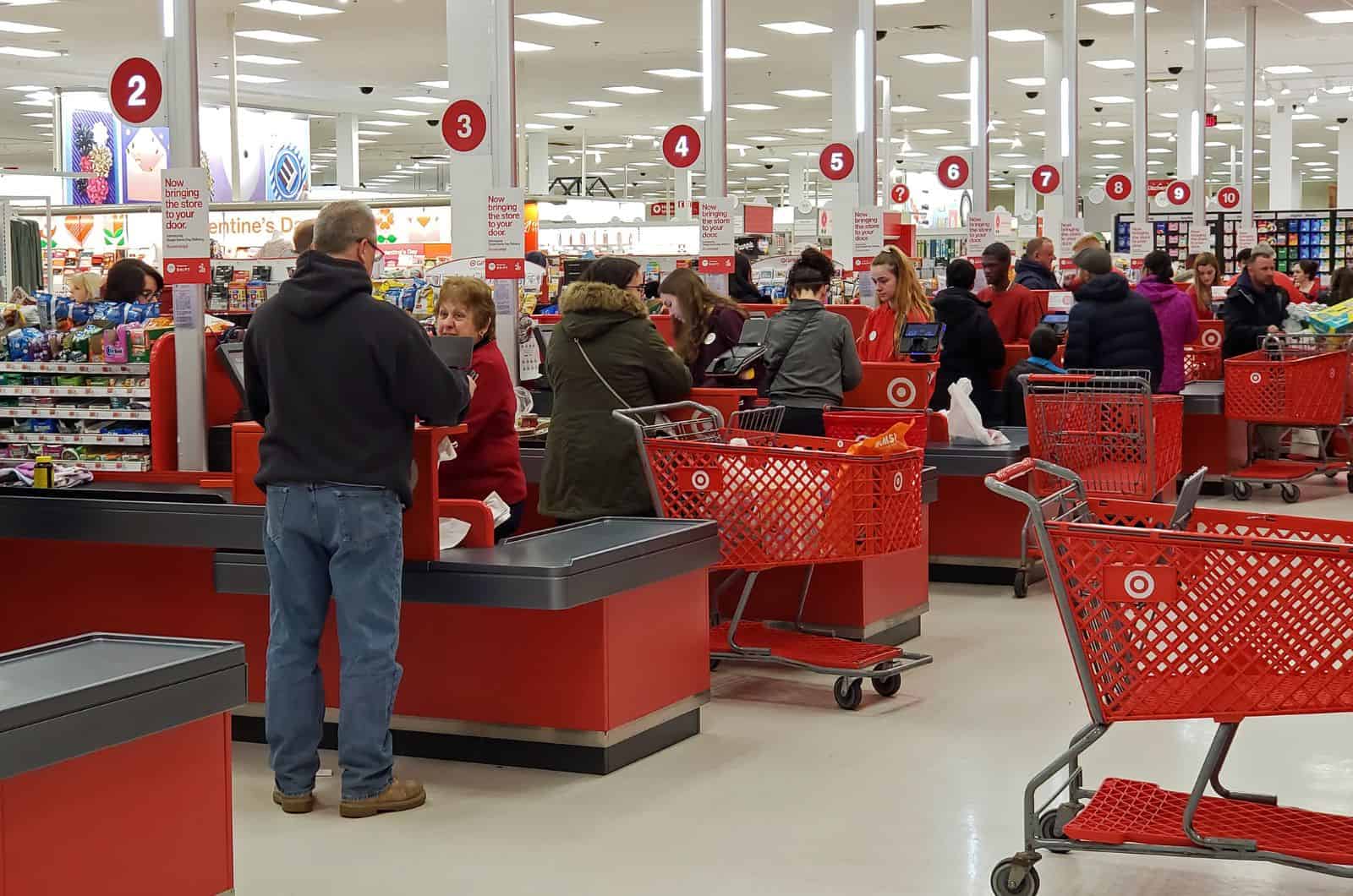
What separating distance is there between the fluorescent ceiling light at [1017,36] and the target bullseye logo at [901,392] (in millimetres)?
12736

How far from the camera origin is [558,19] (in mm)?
17609

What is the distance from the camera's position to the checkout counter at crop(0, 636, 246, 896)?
9.36ft

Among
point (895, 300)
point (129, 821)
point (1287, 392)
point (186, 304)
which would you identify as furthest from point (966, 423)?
point (129, 821)

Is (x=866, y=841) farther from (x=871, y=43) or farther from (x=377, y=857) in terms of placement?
(x=871, y=43)

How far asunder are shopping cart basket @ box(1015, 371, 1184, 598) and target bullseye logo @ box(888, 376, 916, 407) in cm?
57

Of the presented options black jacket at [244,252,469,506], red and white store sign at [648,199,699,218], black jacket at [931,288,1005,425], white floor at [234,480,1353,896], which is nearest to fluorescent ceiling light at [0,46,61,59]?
red and white store sign at [648,199,699,218]

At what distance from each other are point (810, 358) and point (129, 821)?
402 cm

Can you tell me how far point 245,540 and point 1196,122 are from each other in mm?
15359

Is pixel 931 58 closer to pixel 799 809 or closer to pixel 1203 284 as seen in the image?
pixel 1203 284

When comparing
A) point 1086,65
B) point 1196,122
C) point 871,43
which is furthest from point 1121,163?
point 871,43

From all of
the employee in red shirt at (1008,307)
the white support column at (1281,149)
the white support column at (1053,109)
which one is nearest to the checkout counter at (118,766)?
the employee in red shirt at (1008,307)

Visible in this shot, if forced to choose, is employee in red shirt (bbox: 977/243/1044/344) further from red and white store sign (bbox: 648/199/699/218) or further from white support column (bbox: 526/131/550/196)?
white support column (bbox: 526/131/550/196)

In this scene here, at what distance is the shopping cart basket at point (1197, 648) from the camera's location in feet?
11.2

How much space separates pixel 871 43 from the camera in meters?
10.6
